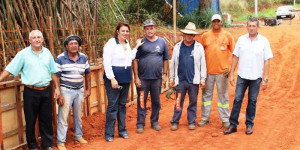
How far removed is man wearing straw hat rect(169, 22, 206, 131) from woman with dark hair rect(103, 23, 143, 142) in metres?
0.78

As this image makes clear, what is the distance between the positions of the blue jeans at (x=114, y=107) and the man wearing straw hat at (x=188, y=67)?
93 cm

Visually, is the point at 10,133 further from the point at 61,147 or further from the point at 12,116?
the point at 61,147

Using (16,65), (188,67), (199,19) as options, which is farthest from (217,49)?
(199,19)

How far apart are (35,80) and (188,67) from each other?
247 centimetres

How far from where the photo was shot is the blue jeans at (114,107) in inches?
219

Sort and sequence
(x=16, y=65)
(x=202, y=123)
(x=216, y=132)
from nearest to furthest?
(x=16, y=65) → (x=216, y=132) → (x=202, y=123)

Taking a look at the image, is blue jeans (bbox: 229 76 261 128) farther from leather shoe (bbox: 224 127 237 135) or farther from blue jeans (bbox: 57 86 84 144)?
blue jeans (bbox: 57 86 84 144)

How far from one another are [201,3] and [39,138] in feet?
47.3

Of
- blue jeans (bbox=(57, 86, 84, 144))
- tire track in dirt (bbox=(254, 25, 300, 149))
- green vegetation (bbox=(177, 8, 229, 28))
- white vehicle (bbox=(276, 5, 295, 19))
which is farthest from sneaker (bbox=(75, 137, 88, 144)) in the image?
white vehicle (bbox=(276, 5, 295, 19))

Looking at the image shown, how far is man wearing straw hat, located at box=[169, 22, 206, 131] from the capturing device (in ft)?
19.5

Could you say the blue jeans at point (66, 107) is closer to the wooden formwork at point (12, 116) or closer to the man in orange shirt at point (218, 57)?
the wooden formwork at point (12, 116)

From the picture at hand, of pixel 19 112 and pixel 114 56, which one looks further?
pixel 114 56

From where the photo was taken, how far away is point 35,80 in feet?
15.6

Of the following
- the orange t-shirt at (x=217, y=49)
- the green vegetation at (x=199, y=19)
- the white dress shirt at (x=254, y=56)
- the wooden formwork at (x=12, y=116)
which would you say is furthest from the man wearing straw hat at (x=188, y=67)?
the green vegetation at (x=199, y=19)
